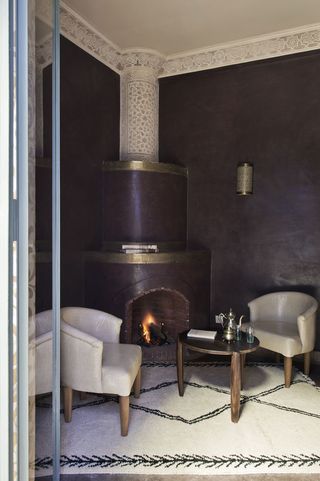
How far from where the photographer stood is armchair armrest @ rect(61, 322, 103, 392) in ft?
8.51

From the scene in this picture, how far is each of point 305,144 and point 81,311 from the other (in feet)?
9.86

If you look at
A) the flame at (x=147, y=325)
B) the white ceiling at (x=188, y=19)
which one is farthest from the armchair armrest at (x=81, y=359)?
the white ceiling at (x=188, y=19)

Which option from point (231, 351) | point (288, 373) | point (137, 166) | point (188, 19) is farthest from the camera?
point (137, 166)

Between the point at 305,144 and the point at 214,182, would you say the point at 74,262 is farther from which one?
the point at 305,144

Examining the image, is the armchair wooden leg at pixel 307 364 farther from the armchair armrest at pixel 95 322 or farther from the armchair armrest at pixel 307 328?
the armchair armrest at pixel 95 322

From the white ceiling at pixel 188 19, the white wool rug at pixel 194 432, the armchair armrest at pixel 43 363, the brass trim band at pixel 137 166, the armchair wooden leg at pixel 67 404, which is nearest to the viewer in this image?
the armchair armrest at pixel 43 363

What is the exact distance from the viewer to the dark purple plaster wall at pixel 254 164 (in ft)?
14.0

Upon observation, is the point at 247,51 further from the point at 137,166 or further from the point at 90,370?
the point at 90,370

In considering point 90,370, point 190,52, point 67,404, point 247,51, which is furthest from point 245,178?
point 67,404

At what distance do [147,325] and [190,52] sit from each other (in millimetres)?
3329

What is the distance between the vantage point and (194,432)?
8.79 feet

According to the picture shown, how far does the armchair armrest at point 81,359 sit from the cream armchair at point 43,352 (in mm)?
725

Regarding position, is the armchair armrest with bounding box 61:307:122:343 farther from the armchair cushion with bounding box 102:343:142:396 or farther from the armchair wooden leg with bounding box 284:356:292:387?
the armchair wooden leg with bounding box 284:356:292:387

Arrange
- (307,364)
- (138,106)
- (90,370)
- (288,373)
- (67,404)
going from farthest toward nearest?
(138,106) < (307,364) < (288,373) < (67,404) < (90,370)
